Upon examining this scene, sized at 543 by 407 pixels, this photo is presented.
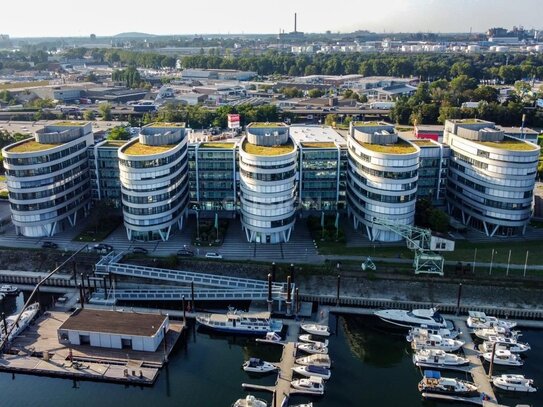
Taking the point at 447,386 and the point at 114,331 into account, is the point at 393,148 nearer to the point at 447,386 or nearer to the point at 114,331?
the point at 447,386

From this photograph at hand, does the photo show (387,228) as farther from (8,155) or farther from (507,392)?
(8,155)

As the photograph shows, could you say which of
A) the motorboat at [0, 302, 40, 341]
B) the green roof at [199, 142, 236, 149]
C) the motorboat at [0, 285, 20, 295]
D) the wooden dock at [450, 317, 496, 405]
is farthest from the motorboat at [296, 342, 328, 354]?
the motorboat at [0, 285, 20, 295]

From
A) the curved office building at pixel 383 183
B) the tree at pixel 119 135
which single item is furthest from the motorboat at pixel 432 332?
the tree at pixel 119 135

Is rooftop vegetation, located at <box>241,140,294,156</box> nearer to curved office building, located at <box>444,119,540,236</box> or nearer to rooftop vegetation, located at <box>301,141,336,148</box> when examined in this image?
rooftop vegetation, located at <box>301,141,336,148</box>

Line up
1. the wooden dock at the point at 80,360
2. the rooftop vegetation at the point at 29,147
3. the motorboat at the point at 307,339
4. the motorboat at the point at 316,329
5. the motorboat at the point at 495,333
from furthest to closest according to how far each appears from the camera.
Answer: the rooftop vegetation at the point at 29,147
the motorboat at the point at 316,329
the motorboat at the point at 495,333
the motorboat at the point at 307,339
the wooden dock at the point at 80,360

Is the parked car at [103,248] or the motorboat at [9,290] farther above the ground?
the parked car at [103,248]

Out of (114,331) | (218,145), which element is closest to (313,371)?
(114,331)

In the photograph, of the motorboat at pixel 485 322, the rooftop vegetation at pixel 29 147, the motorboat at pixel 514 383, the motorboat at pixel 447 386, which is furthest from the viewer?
the rooftop vegetation at pixel 29 147

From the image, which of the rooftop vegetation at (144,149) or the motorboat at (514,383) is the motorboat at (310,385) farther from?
the rooftop vegetation at (144,149)
